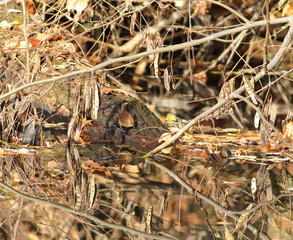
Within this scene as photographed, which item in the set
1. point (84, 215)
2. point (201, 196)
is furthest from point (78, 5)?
point (84, 215)

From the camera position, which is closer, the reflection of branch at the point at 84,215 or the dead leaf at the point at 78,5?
the reflection of branch at the point at 84,215

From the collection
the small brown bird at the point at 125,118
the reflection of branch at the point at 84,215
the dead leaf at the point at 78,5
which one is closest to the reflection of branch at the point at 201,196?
the reflection of branch at the point at 84,215

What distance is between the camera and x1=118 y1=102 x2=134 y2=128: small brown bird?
4281 millimetres

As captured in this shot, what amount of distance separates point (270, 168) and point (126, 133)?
1028mm

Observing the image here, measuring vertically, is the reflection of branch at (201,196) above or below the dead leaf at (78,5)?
below

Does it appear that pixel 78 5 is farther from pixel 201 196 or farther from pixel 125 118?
pixel 201 196

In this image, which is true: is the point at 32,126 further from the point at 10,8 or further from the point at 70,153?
the point at 10,8

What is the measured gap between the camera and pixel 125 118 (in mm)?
4305

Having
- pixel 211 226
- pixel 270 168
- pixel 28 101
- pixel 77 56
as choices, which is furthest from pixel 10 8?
pixel 211 226

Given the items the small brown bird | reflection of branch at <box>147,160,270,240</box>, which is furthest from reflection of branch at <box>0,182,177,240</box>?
the small brown bird

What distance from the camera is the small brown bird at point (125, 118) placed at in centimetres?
428

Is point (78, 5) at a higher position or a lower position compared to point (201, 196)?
higher

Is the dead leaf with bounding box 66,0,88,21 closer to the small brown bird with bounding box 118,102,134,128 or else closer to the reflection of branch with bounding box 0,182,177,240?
the small brown bird with bounding box 118,102,134,128

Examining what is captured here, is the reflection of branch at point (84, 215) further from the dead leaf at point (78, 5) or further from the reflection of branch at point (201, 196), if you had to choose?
the dead leaf at point (78, 5)
